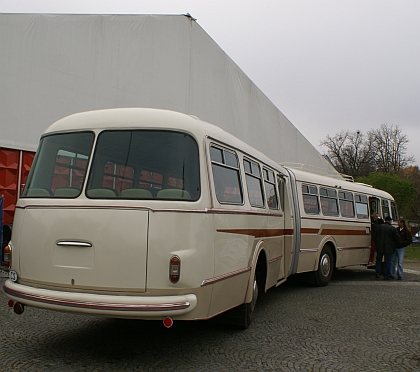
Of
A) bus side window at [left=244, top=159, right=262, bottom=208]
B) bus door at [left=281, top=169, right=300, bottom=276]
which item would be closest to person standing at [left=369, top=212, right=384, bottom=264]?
bus door at [left=281, top=169, right=300, bottom=276]

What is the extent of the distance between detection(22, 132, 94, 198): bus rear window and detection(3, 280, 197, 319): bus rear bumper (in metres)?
1.10

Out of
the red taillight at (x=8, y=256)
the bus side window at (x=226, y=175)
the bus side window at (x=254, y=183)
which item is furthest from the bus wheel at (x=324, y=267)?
the red taillight at (x=8, y=256)

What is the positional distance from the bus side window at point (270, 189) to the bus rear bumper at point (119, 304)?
3.45m

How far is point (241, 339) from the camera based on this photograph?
6.37 m

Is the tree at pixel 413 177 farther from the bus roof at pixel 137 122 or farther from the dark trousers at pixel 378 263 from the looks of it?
the bus roof at pixel 137 122

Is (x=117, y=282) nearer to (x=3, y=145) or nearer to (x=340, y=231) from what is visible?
(x=340, y=231)

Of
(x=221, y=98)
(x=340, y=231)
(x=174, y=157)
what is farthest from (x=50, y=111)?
(x=174, y=157)

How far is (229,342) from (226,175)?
6.96ft

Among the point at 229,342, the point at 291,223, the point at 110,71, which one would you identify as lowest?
the point at 229,342

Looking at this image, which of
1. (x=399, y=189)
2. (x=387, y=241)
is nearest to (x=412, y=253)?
(x=399, y=189)

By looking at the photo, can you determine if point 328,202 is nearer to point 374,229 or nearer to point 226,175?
point 374,229

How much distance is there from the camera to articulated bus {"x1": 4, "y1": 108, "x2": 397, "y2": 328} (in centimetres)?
492

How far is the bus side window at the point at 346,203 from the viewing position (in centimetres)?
1252

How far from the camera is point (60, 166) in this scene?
225 inches
